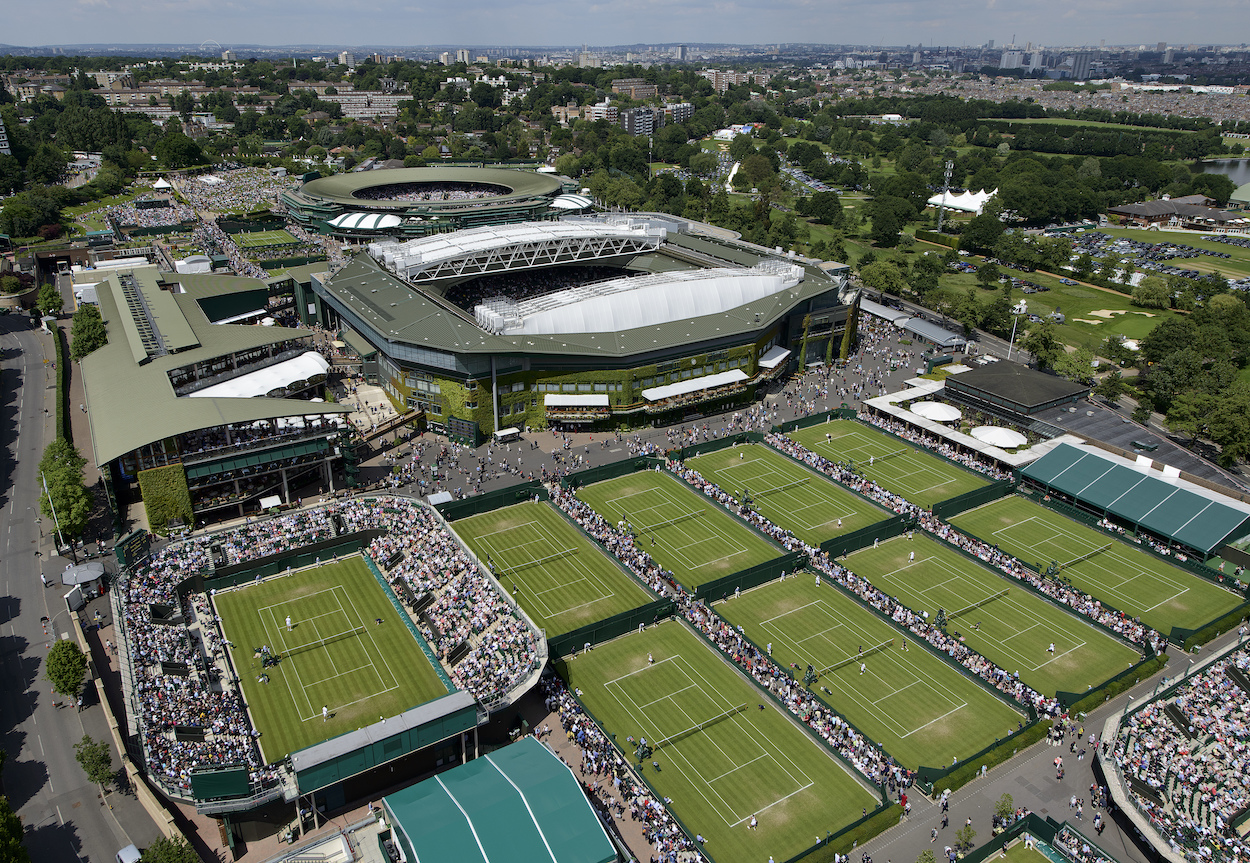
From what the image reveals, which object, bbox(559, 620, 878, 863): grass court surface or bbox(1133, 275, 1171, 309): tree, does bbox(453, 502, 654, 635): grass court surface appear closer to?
bbox(559, 620, 878, 863): grass court surface

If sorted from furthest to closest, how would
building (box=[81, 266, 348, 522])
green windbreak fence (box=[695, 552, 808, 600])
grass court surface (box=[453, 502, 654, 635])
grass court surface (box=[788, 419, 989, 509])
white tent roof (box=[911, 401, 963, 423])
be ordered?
white tent roof (box=[911, 401, 963, 423])
grass court surface (box=[788, 419, 989, 509])
building (box=[81, 266, 348, 522])
green windbreak fence (box=[695, 552, 808, 600])
grass court surface (box=[453, 502, 654, 635])

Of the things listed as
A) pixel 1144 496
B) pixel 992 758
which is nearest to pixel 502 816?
pixel 992 758

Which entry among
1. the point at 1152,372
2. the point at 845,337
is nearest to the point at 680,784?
the point at 845,337

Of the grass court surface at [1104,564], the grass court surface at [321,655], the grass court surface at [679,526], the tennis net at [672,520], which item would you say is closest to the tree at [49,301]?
the grass court surface at [321,655]

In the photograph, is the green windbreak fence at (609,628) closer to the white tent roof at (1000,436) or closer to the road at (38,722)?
the road at (38,722)

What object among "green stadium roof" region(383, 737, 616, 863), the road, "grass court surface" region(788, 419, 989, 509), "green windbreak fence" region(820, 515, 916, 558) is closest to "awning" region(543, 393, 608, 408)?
"grass court surface" region(788, 419, 989, 509)

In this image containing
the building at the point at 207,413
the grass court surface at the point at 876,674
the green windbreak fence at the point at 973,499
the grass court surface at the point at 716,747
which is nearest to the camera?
the grass court surface at the point at 716,747

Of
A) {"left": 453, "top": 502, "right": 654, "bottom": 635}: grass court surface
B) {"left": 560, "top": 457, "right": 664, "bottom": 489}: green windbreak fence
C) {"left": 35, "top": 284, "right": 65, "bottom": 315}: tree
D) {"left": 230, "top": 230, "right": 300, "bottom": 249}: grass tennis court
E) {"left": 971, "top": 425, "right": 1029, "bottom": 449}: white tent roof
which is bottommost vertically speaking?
{"left": 453, "top": 502, "right": 654, "bottom": 635}: grass court surface
